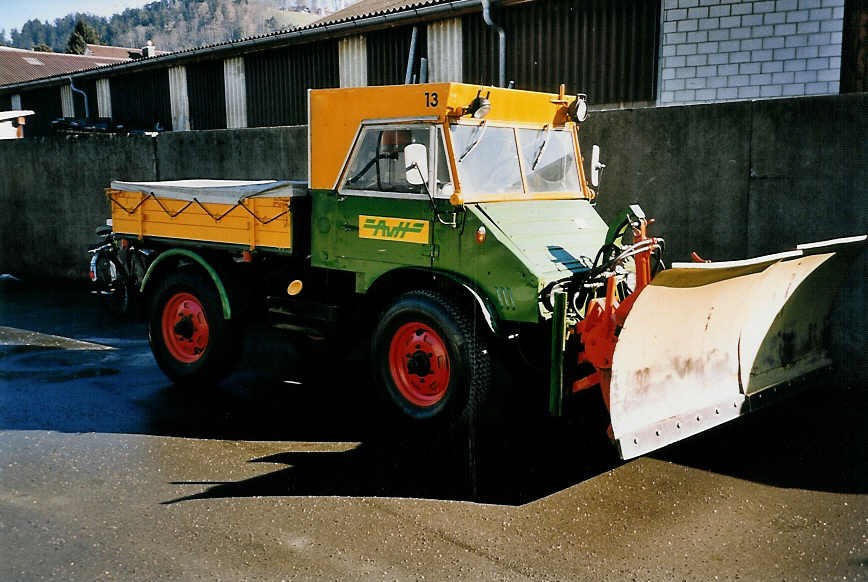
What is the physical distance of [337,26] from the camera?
16.3m

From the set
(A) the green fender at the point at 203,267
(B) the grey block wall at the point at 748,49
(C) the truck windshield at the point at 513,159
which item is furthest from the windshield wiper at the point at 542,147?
(B) the grey block wall at the point at 748,49

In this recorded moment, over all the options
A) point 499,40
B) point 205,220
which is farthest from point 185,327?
point 499,40

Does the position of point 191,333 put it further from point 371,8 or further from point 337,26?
point 371,8

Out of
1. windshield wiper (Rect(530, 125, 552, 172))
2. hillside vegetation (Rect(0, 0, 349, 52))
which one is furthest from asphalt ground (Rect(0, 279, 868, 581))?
hillside vegetation (Rect(0, 0, 349, 52))

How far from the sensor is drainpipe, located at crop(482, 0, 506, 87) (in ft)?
45.5

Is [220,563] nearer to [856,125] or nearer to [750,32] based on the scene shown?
[856,125]

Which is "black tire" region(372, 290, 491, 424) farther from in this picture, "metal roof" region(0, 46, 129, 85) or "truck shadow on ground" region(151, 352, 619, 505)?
"metal roof" region(0, 46, 129, 85)

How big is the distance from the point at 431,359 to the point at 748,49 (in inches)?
343

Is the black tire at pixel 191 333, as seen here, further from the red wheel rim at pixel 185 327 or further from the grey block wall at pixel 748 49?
the grey block wall at pixel 748 49

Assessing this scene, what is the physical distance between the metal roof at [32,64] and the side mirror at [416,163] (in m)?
38.5

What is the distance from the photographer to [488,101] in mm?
5898

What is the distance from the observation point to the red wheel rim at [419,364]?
589cm

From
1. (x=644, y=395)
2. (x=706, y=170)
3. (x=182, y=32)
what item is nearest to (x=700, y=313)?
(x=644, y=395)

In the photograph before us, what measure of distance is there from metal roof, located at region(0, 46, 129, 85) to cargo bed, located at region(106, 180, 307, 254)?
117ft
